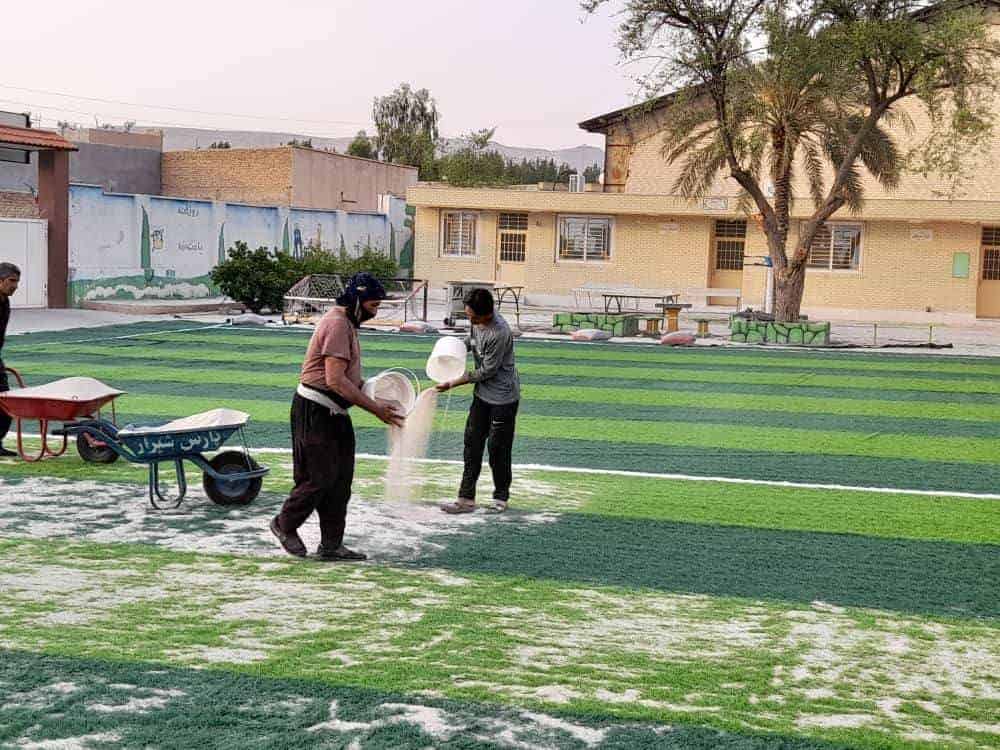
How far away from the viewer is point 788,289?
104ft

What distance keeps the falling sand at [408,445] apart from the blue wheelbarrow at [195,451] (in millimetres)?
990

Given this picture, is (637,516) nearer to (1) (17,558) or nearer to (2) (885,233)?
(1) (17,558)

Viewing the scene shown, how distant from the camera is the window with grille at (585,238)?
44656 millimetres

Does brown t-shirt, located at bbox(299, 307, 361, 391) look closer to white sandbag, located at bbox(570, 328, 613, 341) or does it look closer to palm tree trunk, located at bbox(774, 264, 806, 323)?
white sandbag, located at bbox(570, 328, 613, 341)

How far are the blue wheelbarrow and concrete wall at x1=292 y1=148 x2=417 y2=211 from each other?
46.5 meters

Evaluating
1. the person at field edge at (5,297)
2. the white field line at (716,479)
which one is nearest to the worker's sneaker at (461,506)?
the white field line at (716,479)

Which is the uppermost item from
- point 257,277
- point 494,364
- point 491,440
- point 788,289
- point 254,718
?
point 788,289

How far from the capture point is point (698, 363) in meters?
24.1

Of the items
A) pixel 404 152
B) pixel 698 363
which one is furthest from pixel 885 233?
pixel 404 152

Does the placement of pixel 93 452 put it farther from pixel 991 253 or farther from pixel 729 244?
pixel 991 253

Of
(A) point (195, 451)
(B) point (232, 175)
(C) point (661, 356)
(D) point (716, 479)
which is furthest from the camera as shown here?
(B) point (232, 175)

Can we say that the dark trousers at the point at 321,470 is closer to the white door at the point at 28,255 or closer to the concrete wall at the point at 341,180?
the white door at the point at 28,255

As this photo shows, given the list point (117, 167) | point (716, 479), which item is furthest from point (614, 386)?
point (117, 167)

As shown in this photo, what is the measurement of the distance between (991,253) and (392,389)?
117ft
